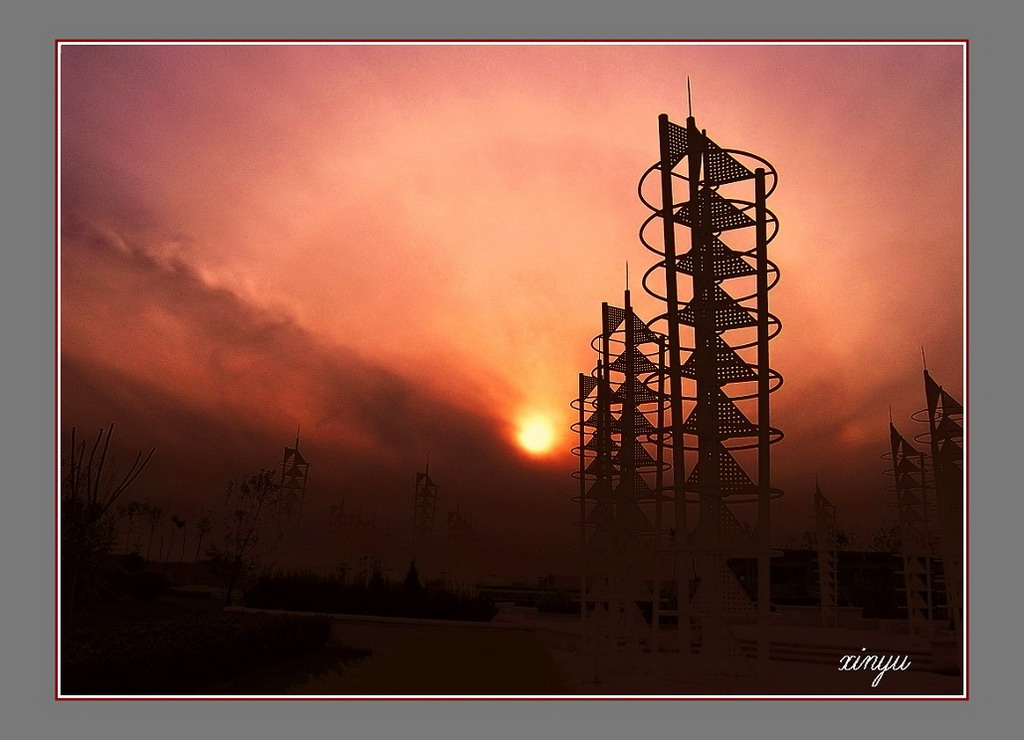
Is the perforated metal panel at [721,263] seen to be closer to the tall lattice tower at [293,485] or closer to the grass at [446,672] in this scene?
the grass at [446,672]

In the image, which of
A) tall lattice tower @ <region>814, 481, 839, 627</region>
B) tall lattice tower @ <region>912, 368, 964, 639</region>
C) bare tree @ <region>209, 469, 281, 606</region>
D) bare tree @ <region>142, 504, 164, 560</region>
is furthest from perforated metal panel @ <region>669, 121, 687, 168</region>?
bare tree @ <region>209, 469, 281, 606</region>

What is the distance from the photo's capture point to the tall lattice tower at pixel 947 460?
13750 mm

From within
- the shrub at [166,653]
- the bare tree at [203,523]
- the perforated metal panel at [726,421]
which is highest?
the perforated metal panel at [726,421]

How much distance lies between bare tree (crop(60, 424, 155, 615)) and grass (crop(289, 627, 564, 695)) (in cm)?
421

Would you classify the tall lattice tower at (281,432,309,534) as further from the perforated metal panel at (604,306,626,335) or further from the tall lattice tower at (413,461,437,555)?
the perforated metal panel at (604,306,626,335)

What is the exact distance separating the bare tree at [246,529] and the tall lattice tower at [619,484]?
25.9 ft

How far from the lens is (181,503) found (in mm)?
18062

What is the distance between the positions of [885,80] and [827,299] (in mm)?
3223

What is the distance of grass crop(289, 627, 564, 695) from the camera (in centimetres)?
1122

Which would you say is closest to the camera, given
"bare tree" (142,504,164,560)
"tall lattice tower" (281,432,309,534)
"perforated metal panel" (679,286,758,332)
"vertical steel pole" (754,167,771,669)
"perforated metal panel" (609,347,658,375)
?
"vertical steel pole" (754,167,771,669)

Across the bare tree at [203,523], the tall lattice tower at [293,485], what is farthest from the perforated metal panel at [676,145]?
the bare tree at [203,523]

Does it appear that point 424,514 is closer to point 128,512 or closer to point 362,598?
point 362,598

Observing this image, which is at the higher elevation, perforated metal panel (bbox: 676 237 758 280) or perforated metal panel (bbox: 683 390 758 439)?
perforated metal panel (bbox: 676 237 758 280)

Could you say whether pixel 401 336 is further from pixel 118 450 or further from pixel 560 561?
pixel 560 561
